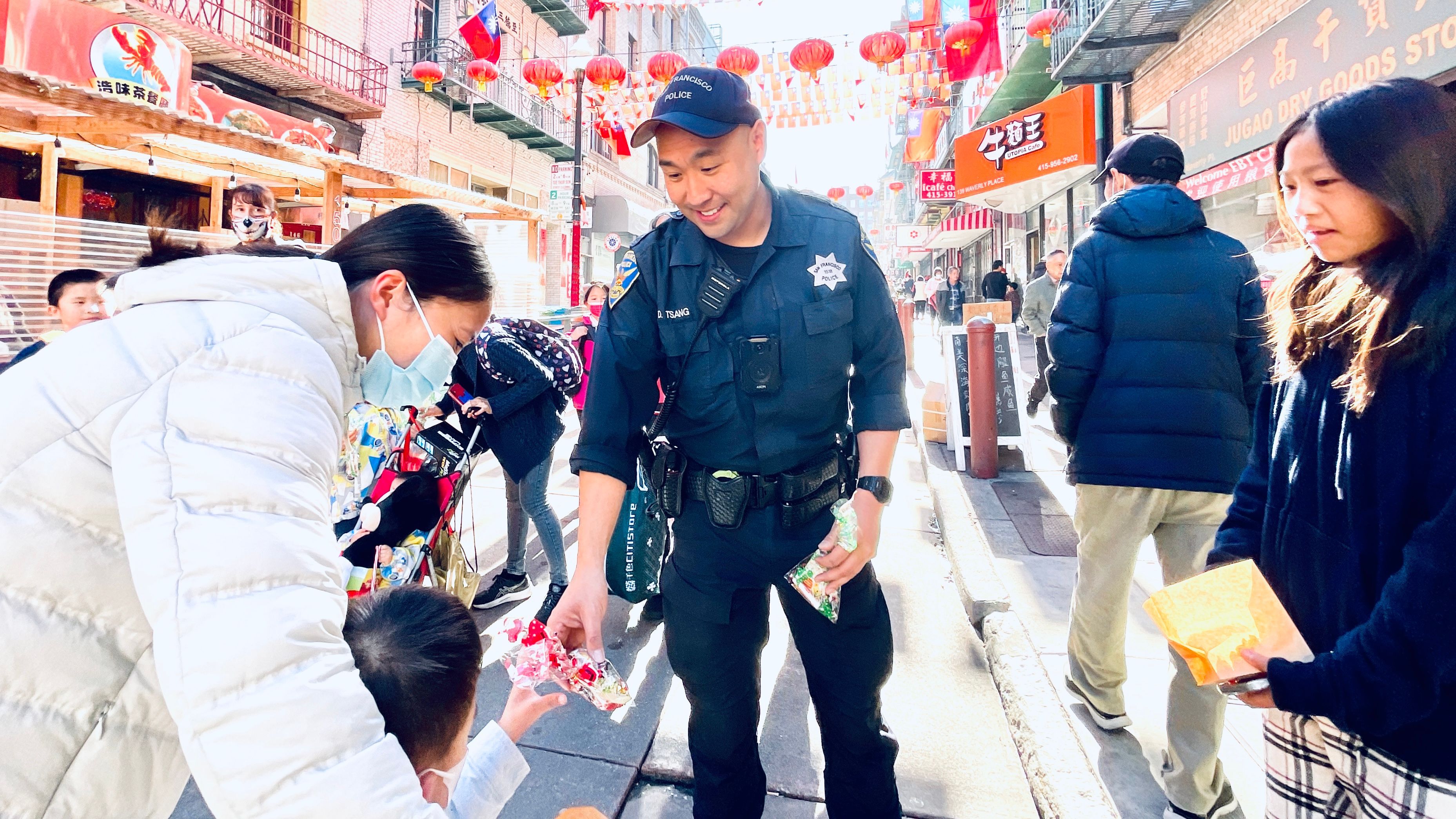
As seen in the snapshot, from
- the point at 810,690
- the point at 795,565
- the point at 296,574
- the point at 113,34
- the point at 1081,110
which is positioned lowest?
the point at 810,690

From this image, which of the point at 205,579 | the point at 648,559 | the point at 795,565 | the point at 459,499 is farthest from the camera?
the point at 648,559

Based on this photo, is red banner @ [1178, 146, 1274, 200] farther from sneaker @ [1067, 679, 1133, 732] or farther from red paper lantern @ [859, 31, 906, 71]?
sneaker @ [1067, 679, 1133, 732]

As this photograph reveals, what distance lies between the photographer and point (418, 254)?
4.59 feet

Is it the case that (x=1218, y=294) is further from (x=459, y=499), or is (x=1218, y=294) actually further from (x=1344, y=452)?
(x=459, y=499)

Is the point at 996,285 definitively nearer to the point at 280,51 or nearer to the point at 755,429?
the point at 280,51

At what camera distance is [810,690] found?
203 centimetres

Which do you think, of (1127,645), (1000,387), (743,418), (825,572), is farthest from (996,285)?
(825,572)

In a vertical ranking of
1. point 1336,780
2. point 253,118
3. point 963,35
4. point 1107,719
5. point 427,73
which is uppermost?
point 427,73

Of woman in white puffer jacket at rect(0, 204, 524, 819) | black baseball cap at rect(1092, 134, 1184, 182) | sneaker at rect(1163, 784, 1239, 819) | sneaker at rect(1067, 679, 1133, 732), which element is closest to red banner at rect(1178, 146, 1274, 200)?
A: black baseball cap at rect(1092, 134, 1184, 182)

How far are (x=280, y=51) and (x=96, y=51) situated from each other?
3972mm

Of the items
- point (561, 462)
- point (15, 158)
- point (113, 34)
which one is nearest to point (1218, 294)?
point (561, 462)

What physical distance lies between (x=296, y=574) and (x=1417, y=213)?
1717 mm

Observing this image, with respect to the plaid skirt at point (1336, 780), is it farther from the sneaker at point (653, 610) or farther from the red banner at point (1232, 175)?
the red banner at point (1232, 175)

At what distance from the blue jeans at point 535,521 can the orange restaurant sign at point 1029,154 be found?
12641 millimetres
